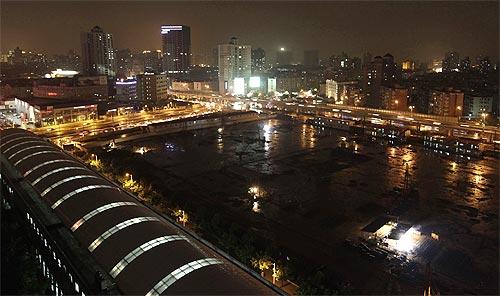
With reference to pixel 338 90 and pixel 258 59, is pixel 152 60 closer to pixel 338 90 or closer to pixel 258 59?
pixel 258 59

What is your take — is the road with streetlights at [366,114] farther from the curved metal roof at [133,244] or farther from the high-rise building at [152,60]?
the high-rise building at [152,60]

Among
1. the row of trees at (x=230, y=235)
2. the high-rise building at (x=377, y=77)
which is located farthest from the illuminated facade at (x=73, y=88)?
the high-rise building at (x=377, y=77)

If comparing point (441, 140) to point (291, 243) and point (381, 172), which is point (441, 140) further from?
point (291, 243)

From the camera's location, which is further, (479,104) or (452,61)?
(452,61)

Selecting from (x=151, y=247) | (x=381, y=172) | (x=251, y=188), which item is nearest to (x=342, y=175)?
(x=381, y=172)

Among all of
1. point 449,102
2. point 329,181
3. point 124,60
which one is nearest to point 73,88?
point 329,181

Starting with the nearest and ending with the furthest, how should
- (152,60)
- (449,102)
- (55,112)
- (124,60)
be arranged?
(55,112) → (449,102) → (124,60) → (152,60)
